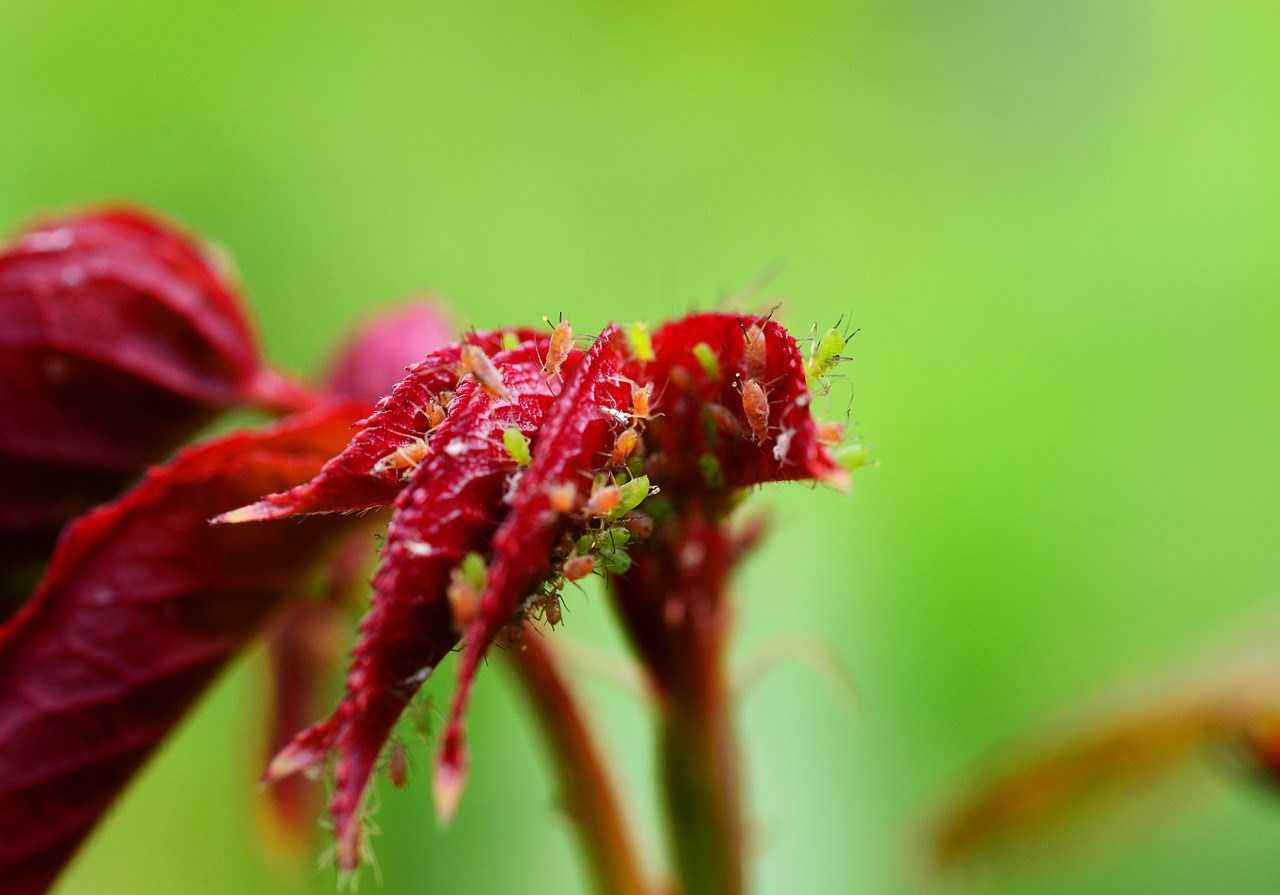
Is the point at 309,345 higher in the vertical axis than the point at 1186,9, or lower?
lower

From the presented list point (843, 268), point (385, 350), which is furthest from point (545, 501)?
point (843, 268)

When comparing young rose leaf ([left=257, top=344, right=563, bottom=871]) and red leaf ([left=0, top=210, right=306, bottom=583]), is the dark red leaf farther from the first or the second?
young rose leaf ([left=257, top=344, right=563, bottom=871])

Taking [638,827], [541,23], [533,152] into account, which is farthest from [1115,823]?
[541,23]

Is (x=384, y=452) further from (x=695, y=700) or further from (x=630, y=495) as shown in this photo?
(x=695, y=700)

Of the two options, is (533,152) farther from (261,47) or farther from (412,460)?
(412,460)

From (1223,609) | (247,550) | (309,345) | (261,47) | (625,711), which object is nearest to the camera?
(247,550)

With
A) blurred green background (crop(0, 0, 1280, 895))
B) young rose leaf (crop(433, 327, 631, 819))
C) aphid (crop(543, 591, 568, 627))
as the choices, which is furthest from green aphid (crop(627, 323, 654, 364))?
blurred green background (crop(0, 0, 1280, 895))

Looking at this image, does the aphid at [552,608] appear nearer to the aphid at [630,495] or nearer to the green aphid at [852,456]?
the aphid at [630,495]

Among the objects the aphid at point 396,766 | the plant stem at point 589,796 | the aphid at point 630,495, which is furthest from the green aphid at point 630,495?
the plant stem at point 589,796
